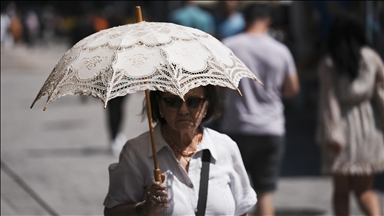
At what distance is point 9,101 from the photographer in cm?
1546

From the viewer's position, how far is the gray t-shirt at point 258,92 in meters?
5.47

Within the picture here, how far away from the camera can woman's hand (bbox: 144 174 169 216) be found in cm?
286

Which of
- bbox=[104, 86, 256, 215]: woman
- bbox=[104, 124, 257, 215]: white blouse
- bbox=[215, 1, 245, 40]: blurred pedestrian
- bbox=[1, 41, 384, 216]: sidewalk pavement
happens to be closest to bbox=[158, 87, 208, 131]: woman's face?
bbox=[104, 86, 256, 215]: woman

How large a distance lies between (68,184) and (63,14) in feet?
137

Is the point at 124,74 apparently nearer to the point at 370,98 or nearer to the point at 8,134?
the point at 370,98

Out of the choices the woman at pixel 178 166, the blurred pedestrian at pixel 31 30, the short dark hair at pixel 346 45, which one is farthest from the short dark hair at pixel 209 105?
the blurred pedestrian at pixel 31 30

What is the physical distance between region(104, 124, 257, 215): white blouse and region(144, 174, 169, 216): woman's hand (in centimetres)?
12

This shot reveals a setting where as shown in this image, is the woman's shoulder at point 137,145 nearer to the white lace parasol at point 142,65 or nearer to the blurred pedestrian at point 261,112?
the white lace parasol at point 142,65

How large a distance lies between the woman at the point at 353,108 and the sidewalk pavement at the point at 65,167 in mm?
1385

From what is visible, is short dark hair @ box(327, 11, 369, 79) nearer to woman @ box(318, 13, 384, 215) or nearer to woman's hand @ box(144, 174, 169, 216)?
woman @ box(318, 13, 384, 215)

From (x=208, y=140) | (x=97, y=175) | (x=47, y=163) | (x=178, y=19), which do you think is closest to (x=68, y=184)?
(x=97, y=175)

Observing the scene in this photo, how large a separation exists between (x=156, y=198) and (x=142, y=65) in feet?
1.88

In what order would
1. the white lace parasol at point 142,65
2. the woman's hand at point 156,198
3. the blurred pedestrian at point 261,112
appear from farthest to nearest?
the blurred pedestrian at point 261,112, the woman's hand at point 156,198, the white lace parasol at point 142,65

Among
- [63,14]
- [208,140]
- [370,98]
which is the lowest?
[63,14]
